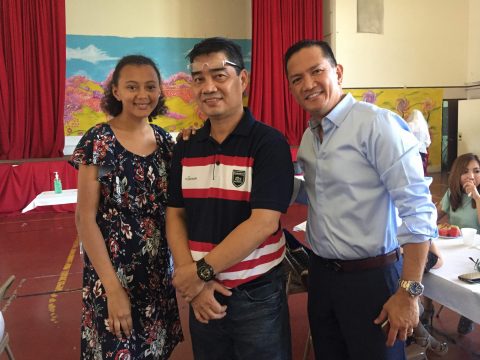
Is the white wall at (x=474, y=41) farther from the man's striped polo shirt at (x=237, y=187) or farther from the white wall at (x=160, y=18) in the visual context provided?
the man's striped polo shirt at (x=237, y=187)

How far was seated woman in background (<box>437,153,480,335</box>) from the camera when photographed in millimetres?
2924

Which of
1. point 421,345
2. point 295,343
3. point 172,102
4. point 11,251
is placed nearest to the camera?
point 421,345

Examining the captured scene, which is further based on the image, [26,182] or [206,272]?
[26,182]

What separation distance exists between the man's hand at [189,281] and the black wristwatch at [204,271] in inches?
0.7

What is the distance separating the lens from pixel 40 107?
7598mm

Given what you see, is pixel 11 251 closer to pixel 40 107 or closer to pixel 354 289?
pixel 40 107

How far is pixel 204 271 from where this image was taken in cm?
127

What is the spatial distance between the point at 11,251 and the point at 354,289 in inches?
184

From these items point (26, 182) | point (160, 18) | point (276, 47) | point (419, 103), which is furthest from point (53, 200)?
point (419, 103)

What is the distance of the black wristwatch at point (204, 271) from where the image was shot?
126 cm

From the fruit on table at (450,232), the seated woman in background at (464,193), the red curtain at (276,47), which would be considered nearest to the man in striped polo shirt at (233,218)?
the fruit on table at (450,232)

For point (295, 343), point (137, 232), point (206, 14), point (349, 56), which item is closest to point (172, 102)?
point (206, 14)

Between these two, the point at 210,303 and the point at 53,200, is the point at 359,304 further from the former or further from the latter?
the point at 53,200

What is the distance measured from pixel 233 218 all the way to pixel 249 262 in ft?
0.52
